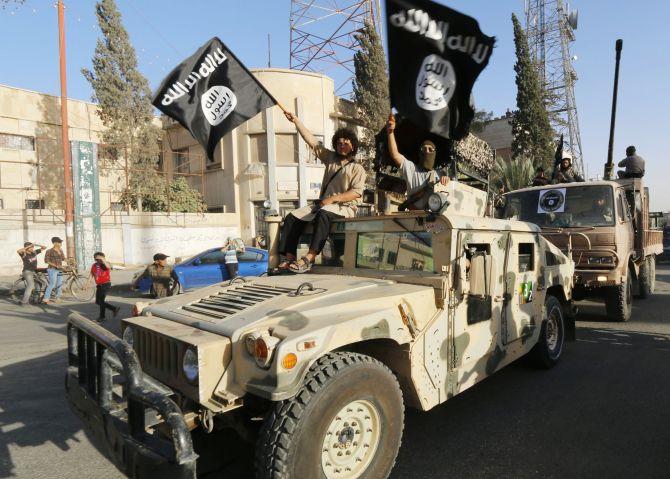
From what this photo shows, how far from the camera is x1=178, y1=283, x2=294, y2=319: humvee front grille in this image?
10.3ft

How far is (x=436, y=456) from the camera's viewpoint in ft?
11.0

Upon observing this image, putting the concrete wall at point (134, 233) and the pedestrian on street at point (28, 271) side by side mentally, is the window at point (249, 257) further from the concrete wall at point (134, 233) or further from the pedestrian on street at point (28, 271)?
the concrete wall at point (134, 233)

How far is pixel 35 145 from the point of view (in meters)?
21.2

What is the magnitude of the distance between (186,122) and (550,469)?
14.9 ft

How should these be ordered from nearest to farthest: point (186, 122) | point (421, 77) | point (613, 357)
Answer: point (421, 77) < point (186, 122) < point (613, 357)

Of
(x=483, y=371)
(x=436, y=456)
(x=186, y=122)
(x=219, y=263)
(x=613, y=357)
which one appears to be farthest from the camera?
(x=219, y=263)

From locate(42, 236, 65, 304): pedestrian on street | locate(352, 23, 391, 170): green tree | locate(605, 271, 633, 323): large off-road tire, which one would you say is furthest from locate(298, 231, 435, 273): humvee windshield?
locate(352, 23, 391, 170): green tree

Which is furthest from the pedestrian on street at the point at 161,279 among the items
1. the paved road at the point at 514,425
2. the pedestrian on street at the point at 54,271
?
the paved road at the point at 514,425

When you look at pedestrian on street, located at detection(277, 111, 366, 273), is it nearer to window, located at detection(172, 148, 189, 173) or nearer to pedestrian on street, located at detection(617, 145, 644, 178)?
pedestrian on street, located at detection(617, 145, 644, 178)

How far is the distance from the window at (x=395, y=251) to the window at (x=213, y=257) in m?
7.95

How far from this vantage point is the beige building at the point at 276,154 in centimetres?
2184

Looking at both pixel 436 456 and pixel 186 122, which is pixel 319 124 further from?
pixel 436 456

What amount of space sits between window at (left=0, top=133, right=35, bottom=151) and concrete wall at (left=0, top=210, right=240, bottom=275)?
5.53 m

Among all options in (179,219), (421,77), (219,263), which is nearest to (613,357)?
(421,77)
